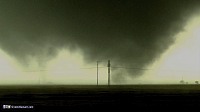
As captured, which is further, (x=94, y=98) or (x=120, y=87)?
(x=120, y=87)

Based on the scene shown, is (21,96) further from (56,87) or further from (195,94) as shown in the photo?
(195,94)

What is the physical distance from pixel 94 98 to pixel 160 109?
29 cm

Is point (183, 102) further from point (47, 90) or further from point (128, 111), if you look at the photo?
point (47, 90)

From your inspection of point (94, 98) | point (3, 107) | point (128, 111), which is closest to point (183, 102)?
point (128, 111)

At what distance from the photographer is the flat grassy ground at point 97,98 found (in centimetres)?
210

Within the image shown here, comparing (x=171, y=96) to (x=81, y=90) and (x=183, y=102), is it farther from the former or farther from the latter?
(x=81, y=90)

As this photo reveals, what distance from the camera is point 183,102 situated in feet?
6.97

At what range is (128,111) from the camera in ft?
6.97

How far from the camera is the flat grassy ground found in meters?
2.10

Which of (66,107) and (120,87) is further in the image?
(120,87)

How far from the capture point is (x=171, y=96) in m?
2.13

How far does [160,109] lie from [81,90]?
353 mm

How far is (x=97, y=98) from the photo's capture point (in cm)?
211

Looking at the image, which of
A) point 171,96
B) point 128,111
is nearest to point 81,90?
point 128,111
